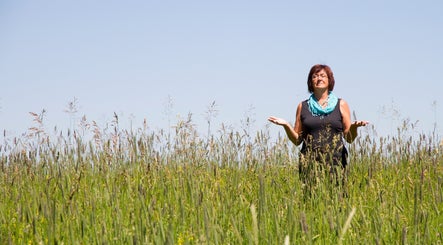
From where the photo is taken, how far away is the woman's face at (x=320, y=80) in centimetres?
461

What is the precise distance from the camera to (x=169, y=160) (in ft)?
14.5

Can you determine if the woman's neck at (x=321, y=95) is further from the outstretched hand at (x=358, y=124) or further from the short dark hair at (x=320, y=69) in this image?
the outstretched hand at (x=358, y=124)

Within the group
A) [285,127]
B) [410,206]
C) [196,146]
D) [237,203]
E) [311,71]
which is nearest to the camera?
[237,203]

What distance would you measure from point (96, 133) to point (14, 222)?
1.77 meters

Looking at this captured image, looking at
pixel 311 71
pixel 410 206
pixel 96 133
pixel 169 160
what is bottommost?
pixel 410 206

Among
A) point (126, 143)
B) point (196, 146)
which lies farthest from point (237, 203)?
point (126, 143)

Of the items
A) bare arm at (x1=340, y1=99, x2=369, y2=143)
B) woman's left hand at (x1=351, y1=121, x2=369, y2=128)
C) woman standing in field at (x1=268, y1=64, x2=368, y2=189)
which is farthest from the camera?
bare arm at (x1=340, y1=99, x2=369, y2=143)

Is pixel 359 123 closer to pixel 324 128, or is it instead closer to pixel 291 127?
pixel 324 128

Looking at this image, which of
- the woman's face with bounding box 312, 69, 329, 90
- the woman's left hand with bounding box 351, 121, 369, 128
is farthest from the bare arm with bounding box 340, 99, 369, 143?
the woman's face with bounding box 312, 69, 329, 90

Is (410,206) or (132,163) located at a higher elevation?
(132,163)

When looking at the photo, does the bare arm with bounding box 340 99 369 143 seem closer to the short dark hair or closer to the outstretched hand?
Answer: the outstretched hand

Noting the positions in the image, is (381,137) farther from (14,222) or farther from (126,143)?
(14,222)

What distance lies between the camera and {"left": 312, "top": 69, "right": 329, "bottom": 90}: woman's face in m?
4.61

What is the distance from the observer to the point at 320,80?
4.64 metres
